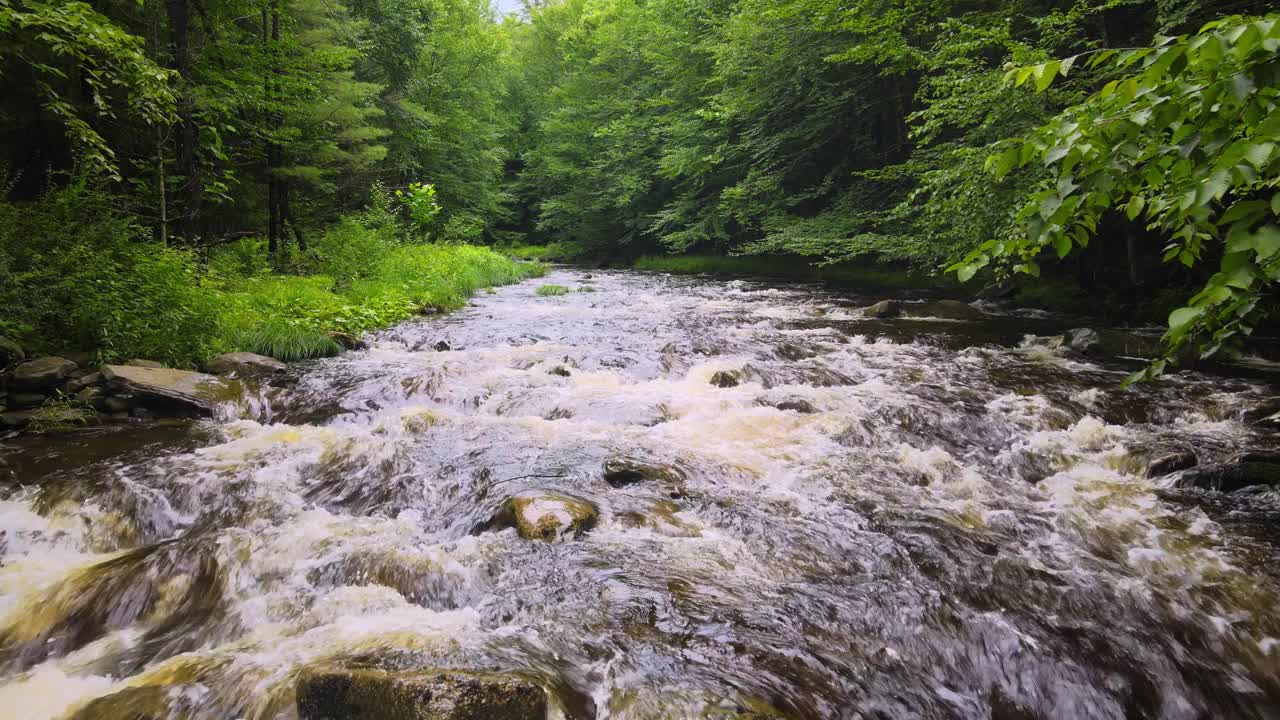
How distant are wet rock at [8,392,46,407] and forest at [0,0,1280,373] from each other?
588mm

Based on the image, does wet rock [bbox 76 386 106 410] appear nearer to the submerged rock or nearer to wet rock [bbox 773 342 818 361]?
wet rock [bbox 773 342 818 361]

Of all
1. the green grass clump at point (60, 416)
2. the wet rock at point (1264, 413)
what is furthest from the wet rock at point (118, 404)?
the wet rock at point (1264, 413)

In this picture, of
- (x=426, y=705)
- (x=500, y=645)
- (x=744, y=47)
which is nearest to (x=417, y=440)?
(x=500, y=645)

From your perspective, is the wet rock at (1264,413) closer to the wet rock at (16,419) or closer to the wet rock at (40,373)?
the wet rock at (16,419)

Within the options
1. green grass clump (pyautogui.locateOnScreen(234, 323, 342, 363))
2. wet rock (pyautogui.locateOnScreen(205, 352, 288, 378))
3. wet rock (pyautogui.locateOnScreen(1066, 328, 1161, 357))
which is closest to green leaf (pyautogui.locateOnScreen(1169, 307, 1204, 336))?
wet rock (pyautogui.locateOnScreen(205, 352, 288, 378))

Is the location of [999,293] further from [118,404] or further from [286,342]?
[118,404]

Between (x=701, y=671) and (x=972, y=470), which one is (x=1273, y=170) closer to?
(x=701, y=671)

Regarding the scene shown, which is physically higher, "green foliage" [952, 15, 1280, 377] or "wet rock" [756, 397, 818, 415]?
"green foliage" [952, 15, 1280, 377]

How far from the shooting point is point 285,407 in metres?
6.57

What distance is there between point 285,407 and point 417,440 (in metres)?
1.87

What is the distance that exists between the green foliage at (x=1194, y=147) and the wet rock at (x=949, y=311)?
10651 millimetres

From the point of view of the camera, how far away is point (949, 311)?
11.9 metres

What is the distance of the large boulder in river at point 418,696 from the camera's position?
7.91 feet

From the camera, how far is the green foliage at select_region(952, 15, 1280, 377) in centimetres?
132
